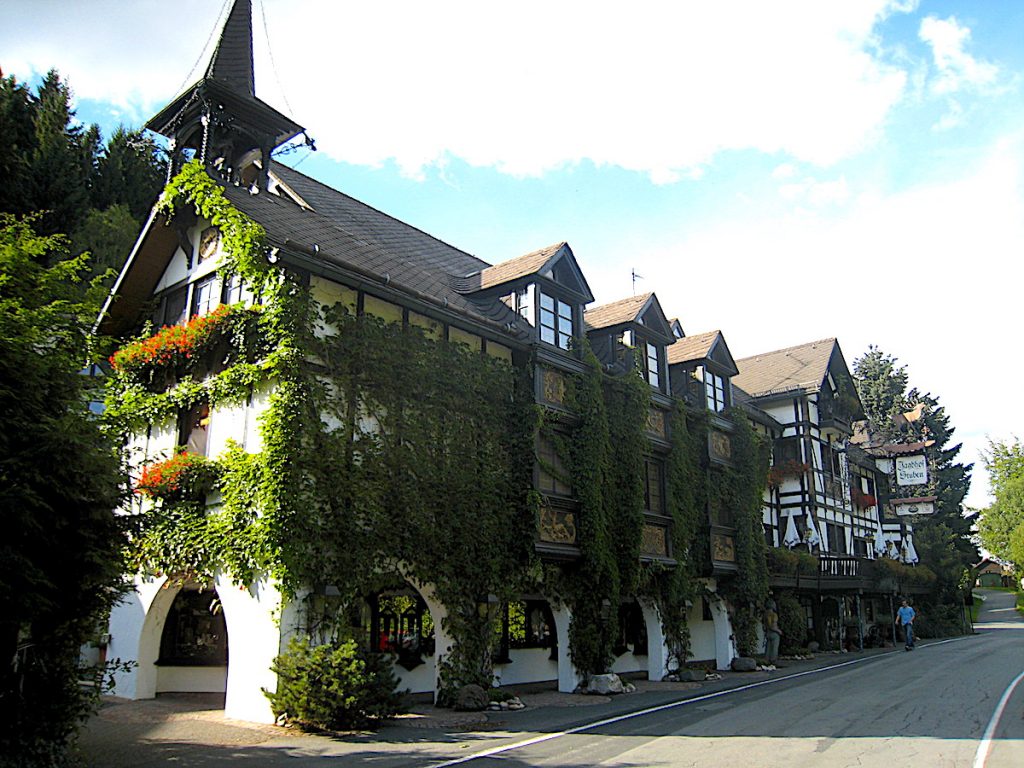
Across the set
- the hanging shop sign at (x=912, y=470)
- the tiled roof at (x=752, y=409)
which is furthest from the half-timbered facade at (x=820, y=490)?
the hanging shop sign at (x=912, y=470)

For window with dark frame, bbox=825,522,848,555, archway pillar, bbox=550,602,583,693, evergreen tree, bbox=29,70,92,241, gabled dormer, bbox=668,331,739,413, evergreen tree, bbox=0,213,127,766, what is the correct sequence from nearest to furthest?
evergreen tree, bbox=0,213,127,766
archway pillar, bbox=550,602,583,693
gabled dormer, bbox=668,331,739,413
evergreen tree, bbox=29,70,92,241
window with dark frame, bbox=825,522,848,555

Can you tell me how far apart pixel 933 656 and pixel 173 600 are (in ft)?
84.9

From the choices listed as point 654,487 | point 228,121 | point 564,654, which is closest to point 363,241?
point 228,121

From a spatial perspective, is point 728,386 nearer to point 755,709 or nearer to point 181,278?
point 755,709

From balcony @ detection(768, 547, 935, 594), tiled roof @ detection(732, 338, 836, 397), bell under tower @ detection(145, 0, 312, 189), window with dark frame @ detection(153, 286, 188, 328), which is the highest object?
bell under tower @ detection(145, 0, 312, 189)

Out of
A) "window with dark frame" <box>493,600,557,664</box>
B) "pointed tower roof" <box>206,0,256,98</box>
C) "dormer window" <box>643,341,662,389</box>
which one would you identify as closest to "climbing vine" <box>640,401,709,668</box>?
"dormer window" <box>643,341,662,389</box>

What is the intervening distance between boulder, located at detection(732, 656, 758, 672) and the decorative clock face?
745 inches

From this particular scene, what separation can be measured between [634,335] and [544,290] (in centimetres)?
380

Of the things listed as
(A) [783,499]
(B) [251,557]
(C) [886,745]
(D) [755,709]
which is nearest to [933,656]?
(A) [783,499]

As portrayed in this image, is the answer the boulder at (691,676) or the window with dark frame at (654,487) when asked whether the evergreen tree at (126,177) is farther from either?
the boulder at (691,676)

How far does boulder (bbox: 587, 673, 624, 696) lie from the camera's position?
19.3m

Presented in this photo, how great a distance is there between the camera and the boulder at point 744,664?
2520 centimetres

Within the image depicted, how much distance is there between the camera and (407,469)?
54.7 feet

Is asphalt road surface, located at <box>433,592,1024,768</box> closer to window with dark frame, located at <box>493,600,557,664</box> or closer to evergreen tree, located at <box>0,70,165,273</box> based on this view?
window with dark frame, located at <box>493,600,557,664</box>
